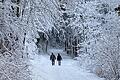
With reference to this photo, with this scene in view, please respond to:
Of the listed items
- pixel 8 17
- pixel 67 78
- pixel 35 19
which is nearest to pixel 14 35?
pixel 8 17

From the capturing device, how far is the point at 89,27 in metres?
28.8

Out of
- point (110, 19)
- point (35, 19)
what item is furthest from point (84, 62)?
point (35, 19)

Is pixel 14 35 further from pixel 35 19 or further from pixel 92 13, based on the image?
pixel 92 13

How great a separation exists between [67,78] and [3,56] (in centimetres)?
1376

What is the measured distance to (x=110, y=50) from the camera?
1589cm

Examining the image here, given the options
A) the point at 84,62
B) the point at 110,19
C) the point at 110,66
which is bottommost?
the point at 84,62

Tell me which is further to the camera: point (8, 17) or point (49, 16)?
point (49, 16)

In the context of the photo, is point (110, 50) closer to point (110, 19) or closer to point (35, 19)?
point (35, 19)

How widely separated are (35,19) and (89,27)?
21.1 meters

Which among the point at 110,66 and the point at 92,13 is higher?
the point at 92,13

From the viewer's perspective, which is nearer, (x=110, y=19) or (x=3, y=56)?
(x=3, y=56)

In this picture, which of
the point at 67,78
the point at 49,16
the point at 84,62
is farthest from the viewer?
the point at 84,62

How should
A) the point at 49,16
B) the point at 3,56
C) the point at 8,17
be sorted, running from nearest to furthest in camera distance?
1. the point at 3,56
2. the point at 8,17
3. the point at 49,16

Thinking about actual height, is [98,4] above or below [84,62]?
above
